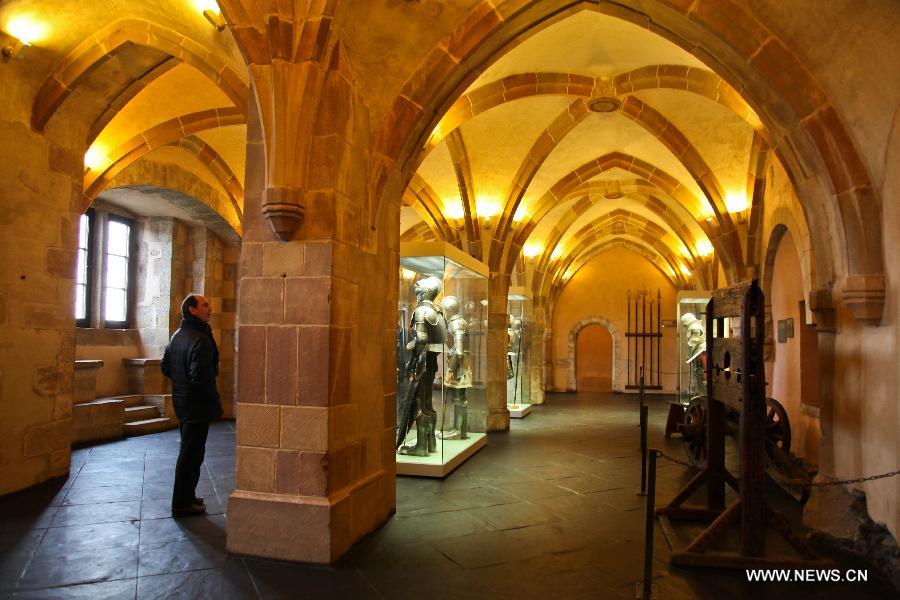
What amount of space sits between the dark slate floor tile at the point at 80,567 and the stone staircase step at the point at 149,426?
4.77 meters

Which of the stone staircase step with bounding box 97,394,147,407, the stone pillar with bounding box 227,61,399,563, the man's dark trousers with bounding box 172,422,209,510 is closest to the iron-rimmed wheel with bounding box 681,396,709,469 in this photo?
the stone pillar with bounding box 227,61,399,563

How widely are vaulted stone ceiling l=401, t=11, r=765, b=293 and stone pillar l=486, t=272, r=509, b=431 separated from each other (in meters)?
0.39

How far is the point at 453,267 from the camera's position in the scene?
6.40 meters

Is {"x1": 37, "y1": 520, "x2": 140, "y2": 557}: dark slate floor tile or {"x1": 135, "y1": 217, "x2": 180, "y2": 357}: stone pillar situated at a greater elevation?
{"x1": 135, "y1": 217, "x2": 180, "y2": 357}: stone pillar

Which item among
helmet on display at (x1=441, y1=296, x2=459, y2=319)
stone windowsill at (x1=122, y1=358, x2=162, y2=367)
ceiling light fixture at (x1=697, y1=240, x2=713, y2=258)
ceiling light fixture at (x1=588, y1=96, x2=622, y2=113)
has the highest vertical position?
ceiling light fixture at (x1=588, y1=96, x2=622, y2=113)

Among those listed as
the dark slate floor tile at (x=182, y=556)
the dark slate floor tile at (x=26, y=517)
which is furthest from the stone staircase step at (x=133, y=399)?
the dark slate floor tile at (x=182, y=556)

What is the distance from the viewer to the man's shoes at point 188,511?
4.29 meters

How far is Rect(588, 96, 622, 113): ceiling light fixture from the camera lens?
7172mm

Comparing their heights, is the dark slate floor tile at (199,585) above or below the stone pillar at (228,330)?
below

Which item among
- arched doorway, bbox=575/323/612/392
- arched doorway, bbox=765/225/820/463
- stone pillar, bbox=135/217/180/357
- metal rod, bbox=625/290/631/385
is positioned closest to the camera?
arched doorway, bbox=765/225/820/463

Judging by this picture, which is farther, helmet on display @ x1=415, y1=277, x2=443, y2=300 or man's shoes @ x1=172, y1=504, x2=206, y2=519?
helmet on display @ x1=415, y1=277, x2=443, y2=300

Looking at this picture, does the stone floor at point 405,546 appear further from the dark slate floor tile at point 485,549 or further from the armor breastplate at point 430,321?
the armor breastplate at point 430,321

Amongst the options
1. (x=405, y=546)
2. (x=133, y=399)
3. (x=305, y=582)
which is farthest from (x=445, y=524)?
(x=133, y=399)

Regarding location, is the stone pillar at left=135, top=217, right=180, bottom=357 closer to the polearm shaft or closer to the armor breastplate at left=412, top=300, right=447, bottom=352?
the armor breastplate at left=412, top=300, right=447, bottom=352
